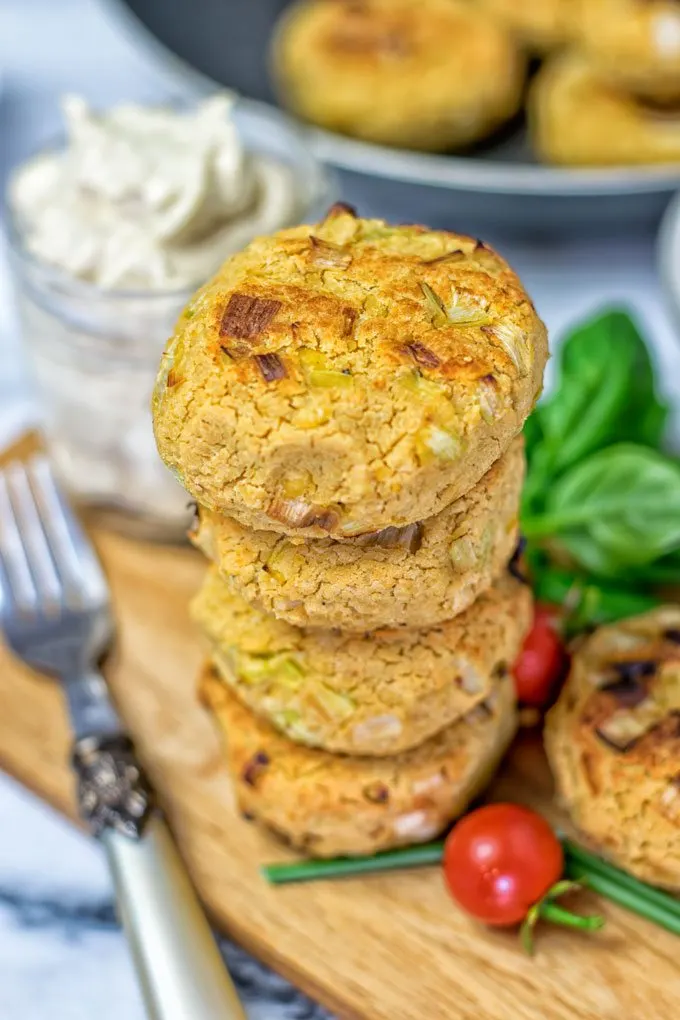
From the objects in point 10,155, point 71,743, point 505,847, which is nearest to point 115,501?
A: point 71,743

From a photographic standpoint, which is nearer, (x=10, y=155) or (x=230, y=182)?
(x=230, y=182)

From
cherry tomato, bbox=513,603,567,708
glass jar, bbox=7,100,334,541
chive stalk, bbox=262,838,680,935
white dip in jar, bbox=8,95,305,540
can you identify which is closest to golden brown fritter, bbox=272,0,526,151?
glass jar, bbox=7,100,334,541

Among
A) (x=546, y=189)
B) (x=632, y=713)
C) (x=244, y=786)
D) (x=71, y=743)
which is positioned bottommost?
(x=71, y=743)

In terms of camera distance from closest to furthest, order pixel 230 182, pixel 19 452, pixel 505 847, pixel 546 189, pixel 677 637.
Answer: pixel 505 847 → pixel 677 637 → pixel 230 182 → pixel 19 452 → pixel 546 189

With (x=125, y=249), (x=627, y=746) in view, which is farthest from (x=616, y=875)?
(x=125, y=249)

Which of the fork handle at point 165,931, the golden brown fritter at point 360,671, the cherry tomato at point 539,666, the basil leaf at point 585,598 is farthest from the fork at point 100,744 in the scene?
the basil leaf at point 585,598

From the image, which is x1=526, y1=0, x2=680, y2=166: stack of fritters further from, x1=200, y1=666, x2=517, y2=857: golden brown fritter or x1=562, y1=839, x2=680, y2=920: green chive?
x1=562, y1=839, x2=680, y2=920: green chive

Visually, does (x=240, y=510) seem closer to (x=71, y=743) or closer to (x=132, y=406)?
(x=71, y=743)
